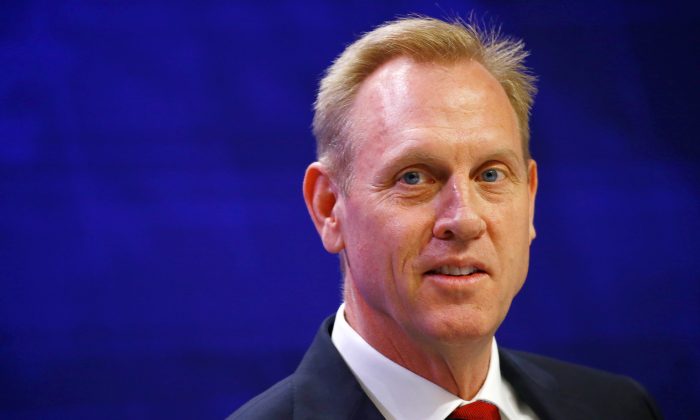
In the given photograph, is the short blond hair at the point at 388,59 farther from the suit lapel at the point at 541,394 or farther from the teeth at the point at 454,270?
the suit lapel at the point at 541,394

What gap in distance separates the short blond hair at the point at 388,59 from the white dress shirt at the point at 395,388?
40 centimetres

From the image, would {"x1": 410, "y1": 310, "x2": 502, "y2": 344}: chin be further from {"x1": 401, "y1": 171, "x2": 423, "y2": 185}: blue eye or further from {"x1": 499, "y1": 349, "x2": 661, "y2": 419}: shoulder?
{"x1": 499, "y1": 349, "x2": 661, "y2": 419}: shoulder

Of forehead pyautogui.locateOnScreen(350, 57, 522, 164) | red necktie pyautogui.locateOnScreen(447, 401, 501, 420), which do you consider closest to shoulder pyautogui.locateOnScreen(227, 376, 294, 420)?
red necktie pyautogui.locateOnScreen(447, 401, 501, 420)

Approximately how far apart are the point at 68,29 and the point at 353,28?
3.10 ft

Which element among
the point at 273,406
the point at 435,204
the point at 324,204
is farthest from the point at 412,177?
the point at 273,406

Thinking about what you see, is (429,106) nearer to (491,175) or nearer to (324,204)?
(491,175)

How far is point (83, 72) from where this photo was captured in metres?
2.78

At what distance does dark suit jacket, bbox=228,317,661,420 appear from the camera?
2016mm

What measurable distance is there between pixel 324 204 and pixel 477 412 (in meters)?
0.64

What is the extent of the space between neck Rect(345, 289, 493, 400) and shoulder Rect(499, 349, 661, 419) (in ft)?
0.79

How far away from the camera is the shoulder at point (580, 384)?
2.35 meters

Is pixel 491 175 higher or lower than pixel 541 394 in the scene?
higher

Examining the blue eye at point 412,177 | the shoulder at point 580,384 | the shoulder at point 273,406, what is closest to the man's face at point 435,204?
the blue eye at point 412,177

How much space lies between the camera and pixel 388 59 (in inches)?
83.0
